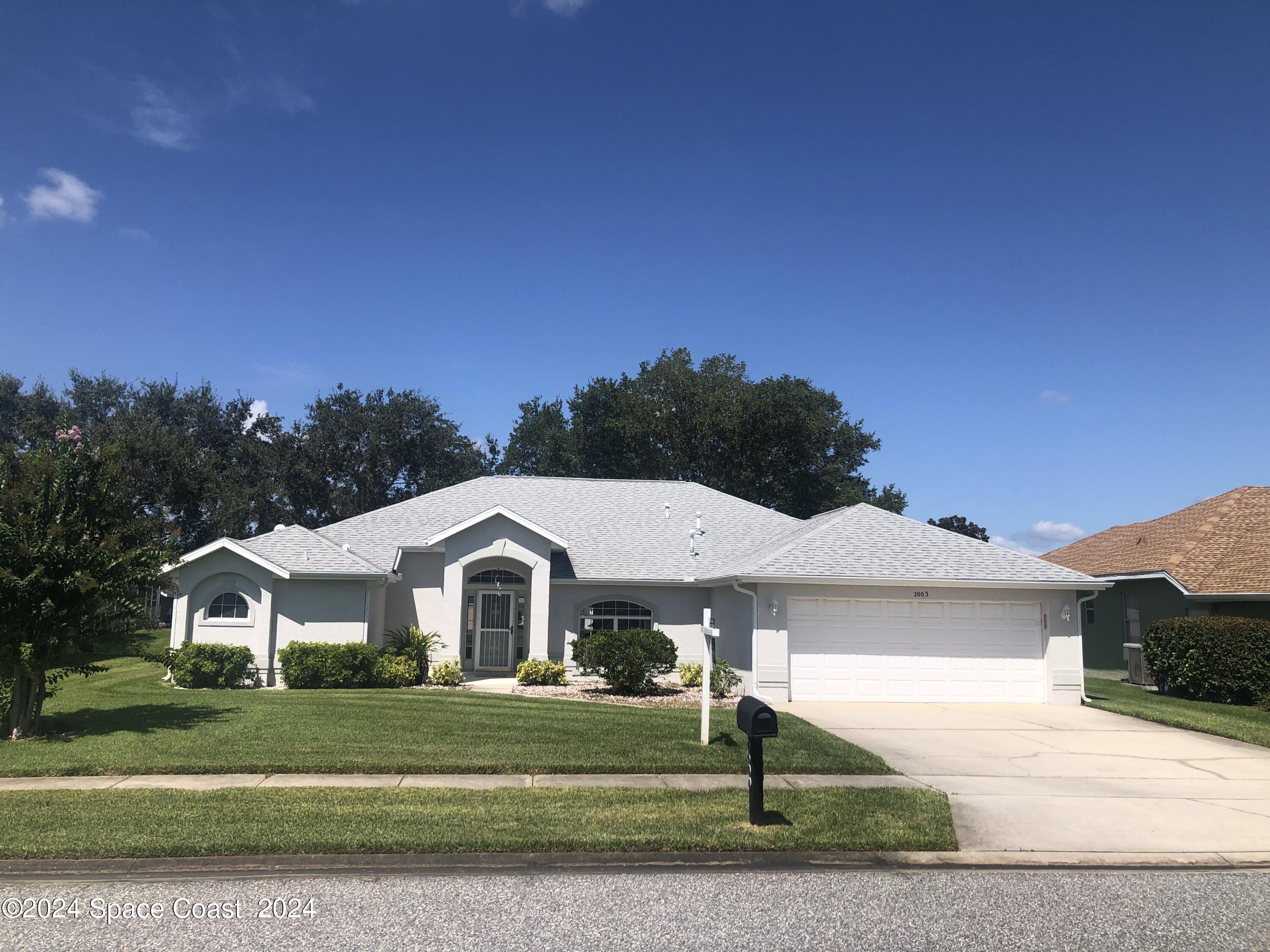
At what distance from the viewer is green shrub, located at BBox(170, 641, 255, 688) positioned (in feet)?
62.5

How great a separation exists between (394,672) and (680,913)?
14.7 m

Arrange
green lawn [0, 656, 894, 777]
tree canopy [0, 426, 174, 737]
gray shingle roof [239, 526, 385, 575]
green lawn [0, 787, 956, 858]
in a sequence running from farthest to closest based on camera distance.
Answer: gray shingle roof [239, 526, 385, 575], tree canopy [0, 426, 174, 737], green lawn [0, 656, 894, 777], green lawn [0, 787, 956, 858]

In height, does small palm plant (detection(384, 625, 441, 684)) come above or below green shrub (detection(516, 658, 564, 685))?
above

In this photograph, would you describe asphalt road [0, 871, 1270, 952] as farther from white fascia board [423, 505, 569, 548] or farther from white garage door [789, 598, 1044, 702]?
white fascia board [423, 505, 569, 548]

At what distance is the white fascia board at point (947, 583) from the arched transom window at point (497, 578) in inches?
253

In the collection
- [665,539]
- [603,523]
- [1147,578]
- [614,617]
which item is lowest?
[614,617]

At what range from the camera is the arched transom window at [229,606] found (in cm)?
2003

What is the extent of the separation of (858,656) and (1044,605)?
4.55 m

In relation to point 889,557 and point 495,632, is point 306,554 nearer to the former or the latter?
point 495,632

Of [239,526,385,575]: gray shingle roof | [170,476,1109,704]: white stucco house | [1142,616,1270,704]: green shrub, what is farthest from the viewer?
[239,526,385,575]: gray shingle roof

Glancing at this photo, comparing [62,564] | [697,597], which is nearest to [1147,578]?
[697,597]

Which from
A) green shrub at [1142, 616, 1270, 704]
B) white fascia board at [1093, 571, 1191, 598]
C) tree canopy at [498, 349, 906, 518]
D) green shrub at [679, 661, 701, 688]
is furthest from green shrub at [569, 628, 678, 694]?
tree canopy at [498, 349, 906, 518]

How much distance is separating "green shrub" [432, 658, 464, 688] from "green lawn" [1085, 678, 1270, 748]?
14446 millimetres

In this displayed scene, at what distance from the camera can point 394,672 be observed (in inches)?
777
